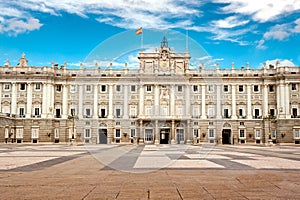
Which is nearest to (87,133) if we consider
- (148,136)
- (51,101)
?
(51,101)

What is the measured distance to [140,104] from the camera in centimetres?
7500

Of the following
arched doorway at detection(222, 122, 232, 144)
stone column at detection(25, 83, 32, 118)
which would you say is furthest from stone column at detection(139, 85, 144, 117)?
stone column at detection(25, 83, 32, 118)

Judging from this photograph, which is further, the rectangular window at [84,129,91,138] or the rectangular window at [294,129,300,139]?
the rectangular window at [84,129,91,138]

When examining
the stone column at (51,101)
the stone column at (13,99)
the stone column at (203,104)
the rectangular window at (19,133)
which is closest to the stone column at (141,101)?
the stone column at (203,104)

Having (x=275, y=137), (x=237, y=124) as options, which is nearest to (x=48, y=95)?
(x=237, y=124)

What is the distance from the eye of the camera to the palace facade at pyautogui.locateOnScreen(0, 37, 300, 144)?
237 ft

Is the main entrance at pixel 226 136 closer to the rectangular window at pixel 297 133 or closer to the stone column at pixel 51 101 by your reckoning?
the rectangular window at pixel 297 133

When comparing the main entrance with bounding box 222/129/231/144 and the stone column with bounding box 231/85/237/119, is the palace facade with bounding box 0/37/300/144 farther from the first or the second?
the main entrance with bounding box 222/129/231/144

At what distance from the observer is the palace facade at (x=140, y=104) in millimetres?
72375

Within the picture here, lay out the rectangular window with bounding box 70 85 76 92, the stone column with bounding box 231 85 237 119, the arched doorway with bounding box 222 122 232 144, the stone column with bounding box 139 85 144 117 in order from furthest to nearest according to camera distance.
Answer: the rectangular window with bounding box 70 85 76 92 → the stone column with bounding box 231 85 237 119 → the arched doorway with bounding box 222 122 232 144 → the stone column with bounding box 139 85 144 117

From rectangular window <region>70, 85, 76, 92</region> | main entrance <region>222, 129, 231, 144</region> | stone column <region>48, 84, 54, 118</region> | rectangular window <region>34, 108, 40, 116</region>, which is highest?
rectangular window <region>70, 85, 76, 92</region>

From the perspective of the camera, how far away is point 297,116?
7206cm

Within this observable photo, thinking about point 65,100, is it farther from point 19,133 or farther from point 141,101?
point 141,101

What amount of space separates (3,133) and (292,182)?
60.8 meters
